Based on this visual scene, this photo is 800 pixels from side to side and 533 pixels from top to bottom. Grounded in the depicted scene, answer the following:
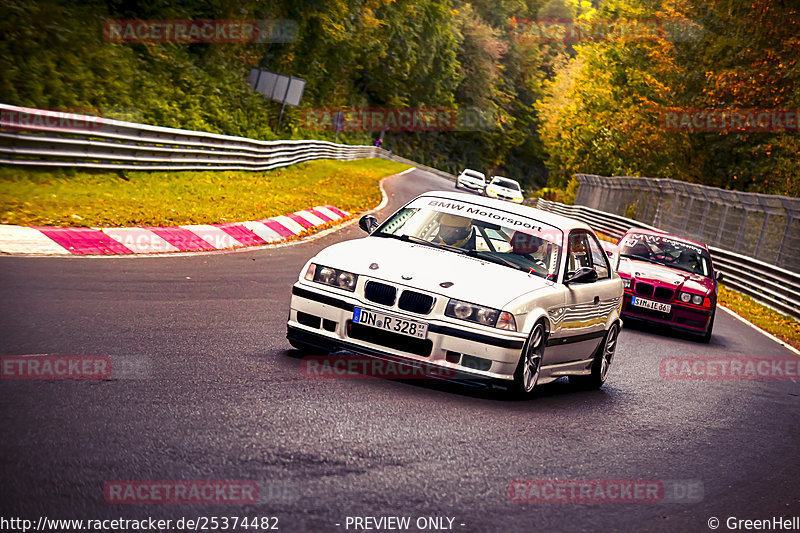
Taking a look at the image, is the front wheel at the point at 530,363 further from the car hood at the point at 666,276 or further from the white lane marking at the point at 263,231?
the white lane marking at the point at 263,231

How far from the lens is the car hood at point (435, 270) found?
7398 mm

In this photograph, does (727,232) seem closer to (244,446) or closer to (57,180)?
(57,180)

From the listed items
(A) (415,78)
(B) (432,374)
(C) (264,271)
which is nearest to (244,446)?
(B) (432,374)

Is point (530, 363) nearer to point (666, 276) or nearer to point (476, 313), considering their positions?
point (476, 313)

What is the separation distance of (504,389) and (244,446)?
2745mm

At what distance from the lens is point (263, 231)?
1703cm

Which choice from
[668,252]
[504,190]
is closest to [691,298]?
[668,252]
